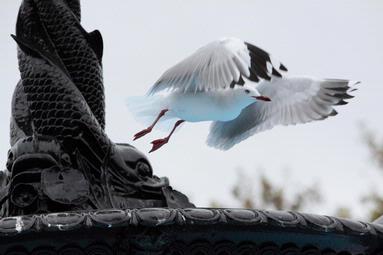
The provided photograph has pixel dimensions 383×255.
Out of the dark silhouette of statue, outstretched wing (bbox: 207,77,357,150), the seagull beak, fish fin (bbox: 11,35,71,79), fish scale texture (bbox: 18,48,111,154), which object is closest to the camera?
the dark silhouette of statue

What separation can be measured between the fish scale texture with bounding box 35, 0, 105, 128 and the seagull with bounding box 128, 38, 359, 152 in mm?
1925

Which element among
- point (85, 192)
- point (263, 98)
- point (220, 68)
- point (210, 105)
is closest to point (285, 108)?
point (263, 98)

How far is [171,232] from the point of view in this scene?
296 cm

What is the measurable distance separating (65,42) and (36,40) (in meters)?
0.11

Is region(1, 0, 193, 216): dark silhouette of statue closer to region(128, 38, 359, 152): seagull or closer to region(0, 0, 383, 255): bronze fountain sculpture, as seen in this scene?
region(0, 0, 383, 255): bronze fountain sculpture

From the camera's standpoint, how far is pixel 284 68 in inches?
278

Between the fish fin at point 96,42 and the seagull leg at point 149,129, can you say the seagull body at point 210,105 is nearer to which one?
the seagull leg at point 149,129

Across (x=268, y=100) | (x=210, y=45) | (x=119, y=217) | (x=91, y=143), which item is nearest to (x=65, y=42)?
(x=91, y=143)

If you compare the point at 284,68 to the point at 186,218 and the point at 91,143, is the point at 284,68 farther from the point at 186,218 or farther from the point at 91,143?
the point at 186,218

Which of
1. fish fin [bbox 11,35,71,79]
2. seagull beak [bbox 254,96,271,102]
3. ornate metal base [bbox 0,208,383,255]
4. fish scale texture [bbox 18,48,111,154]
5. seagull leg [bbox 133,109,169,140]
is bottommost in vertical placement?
seagull leg [bbox 133,109,169,140]

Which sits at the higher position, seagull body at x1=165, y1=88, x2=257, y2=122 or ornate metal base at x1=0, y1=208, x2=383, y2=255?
ornate metal base at x1=0, y1=208, x2=383, y2=255

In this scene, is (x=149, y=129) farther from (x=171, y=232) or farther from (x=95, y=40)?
(x=171, y=232)

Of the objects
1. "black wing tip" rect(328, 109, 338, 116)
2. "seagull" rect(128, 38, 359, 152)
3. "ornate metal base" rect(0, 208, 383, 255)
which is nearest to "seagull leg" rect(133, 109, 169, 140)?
"seagull" rect(128, 38, 359, 152)

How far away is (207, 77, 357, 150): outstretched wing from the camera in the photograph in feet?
23.8
